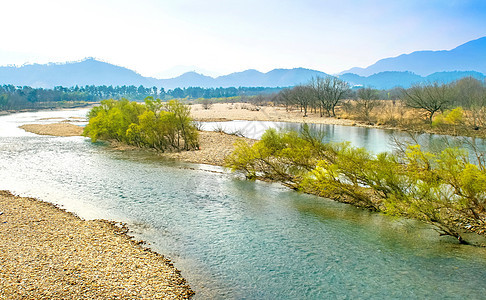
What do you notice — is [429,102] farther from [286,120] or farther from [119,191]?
[119,191]

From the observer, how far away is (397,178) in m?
18.4

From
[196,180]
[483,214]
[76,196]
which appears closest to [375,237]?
→ [483,214]

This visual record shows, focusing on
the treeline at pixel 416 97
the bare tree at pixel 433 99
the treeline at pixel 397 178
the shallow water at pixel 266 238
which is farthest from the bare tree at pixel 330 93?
the treeline at pixel 397 178

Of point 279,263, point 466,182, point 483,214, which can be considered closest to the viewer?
point 279,263

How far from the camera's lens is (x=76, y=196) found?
23.7 m

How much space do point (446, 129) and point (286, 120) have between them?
38.8m

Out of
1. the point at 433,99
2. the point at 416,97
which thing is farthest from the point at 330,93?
the point at 433,99

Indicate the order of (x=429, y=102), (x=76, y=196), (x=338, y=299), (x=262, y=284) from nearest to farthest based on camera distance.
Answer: (x=338, y=299), (x=262, y=284), (x=76, y=196), (x=429, y=102)

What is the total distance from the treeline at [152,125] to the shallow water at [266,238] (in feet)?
41.3

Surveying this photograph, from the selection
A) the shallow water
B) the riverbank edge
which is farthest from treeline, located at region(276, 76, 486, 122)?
the riverbank edge

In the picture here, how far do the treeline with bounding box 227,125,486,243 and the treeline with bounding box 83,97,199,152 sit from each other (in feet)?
56.2

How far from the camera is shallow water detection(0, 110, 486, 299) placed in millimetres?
12695

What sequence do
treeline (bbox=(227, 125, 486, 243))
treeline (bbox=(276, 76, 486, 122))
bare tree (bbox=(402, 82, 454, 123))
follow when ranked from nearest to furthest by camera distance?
treeline (bbox=(227, 125, 486, 243)), bare tree (bbox=(402, 82, 454, 123)), treeline (bbox=(276, 76, 486, 122))

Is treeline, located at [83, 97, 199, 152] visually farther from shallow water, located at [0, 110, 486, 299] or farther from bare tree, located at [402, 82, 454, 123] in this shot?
bare tree, located at [402, 82, 454, 123]
